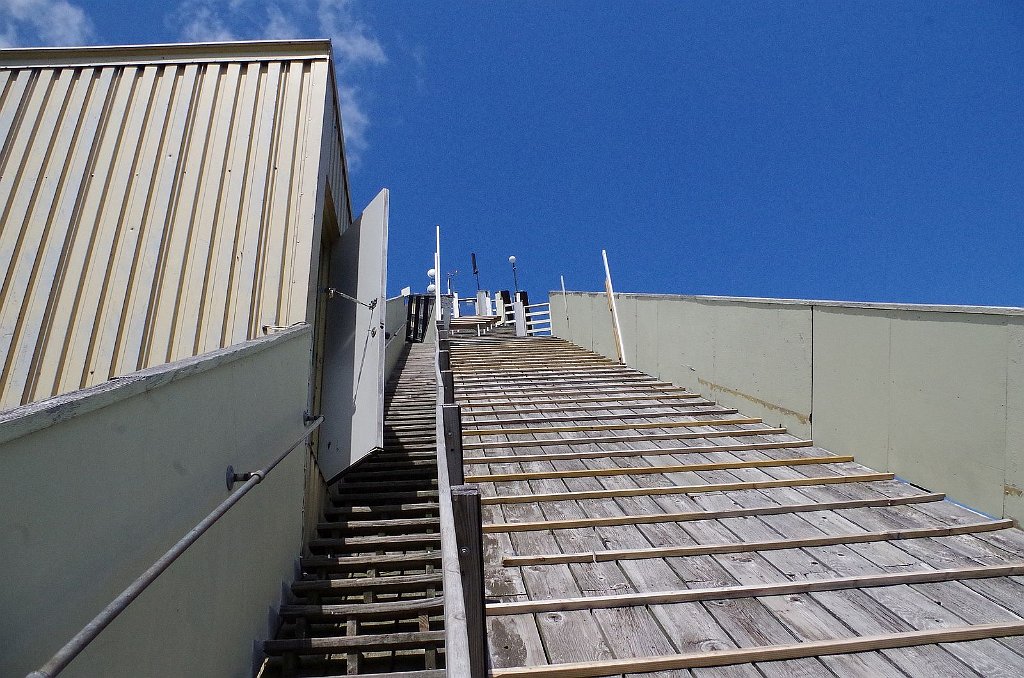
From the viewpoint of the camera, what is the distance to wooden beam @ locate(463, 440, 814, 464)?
4.95 metres

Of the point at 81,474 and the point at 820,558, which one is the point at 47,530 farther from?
the point at 820,558

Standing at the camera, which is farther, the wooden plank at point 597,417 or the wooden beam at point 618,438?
the wooden plank at point 597,417

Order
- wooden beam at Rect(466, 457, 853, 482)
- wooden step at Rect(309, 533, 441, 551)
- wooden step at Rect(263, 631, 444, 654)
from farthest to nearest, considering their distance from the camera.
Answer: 1. wooden step at Rect(309, 533, 441, 551)
2. wooden beam at Rect(466, 457, 853, 482)
3. wooden step at Rect(263, 631, 444, 654)

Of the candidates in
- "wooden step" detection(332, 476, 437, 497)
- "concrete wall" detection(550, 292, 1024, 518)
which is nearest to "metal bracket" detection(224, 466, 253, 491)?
"wooden step" detection(332, 476, 437, 497)

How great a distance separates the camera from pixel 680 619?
261 centimetres

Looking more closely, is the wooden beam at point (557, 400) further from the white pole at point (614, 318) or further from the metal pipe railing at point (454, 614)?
the metal pipe railing at point (454, 614)

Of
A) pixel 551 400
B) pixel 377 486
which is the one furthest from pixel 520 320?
pixel 377 486

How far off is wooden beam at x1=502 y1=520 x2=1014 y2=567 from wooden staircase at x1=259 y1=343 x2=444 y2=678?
44.1 inches

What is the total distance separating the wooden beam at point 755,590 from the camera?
2.71 m

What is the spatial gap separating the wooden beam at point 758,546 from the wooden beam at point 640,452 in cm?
170

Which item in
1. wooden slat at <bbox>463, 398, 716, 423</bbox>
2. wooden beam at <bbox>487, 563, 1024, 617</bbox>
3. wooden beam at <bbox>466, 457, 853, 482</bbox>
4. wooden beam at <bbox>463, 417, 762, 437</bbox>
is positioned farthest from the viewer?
wooden slat at <bbox>463, 398, 716, 423</bbox>

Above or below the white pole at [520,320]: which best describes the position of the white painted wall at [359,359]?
below

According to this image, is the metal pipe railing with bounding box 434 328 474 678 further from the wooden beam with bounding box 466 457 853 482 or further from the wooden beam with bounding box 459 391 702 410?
the wooden beam with bounding box 459 391 702 410

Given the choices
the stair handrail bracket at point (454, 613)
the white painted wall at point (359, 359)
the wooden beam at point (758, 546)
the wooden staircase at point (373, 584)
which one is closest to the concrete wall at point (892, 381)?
the wooden beam at point (758, 546)
